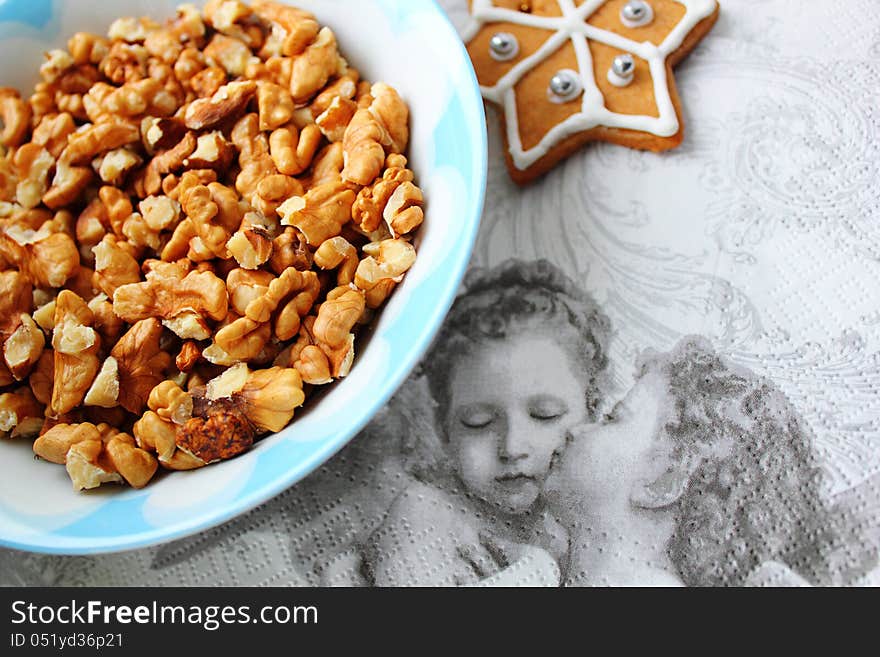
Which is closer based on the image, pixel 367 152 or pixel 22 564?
pixel 367 152

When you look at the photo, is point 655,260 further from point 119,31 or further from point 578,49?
point 119,31

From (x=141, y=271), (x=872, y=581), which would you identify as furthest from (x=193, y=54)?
(x=872, y=581)

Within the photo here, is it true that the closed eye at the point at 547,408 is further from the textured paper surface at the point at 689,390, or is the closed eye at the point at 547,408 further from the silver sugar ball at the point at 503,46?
the silver sugar ball at the point at 503,46

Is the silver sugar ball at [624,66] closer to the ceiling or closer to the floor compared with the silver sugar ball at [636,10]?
closer to the floor

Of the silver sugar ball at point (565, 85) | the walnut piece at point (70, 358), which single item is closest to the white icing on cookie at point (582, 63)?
the silver sugar ball at point (565, 85)

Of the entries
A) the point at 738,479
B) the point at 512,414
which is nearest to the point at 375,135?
the point at 512,414

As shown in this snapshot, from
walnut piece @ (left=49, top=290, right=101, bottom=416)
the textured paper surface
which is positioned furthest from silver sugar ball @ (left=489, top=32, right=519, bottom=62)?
walnut piece @ (left=49, top=290, right=101, bottom=416)

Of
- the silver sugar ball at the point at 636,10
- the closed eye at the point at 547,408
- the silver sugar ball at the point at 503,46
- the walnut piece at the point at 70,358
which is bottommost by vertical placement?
the closed eye at the point at 547,408

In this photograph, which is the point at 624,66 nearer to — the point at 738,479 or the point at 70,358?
the point at 738,479
